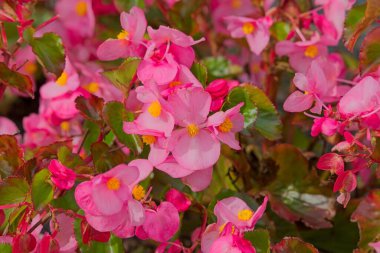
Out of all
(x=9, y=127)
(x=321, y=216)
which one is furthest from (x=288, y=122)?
(x=9, y=127)

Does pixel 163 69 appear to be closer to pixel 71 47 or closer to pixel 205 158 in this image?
pixel 205 158

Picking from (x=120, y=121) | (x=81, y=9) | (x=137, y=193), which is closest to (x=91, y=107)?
(x=120, y=121)

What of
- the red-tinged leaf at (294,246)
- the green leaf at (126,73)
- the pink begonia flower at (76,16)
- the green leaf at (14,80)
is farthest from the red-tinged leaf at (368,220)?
the pink begonia flower at (76,16)

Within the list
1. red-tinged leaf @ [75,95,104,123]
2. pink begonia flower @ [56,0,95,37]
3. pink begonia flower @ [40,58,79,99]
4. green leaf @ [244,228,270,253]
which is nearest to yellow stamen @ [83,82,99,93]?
pink begonia flower @ [40,58,79,99]

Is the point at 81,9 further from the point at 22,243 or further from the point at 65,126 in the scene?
the point at 22,243

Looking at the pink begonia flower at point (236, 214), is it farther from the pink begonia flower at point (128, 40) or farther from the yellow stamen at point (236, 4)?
the yellow stamen at point (236, 4)

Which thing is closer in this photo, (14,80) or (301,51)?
(14,80)
